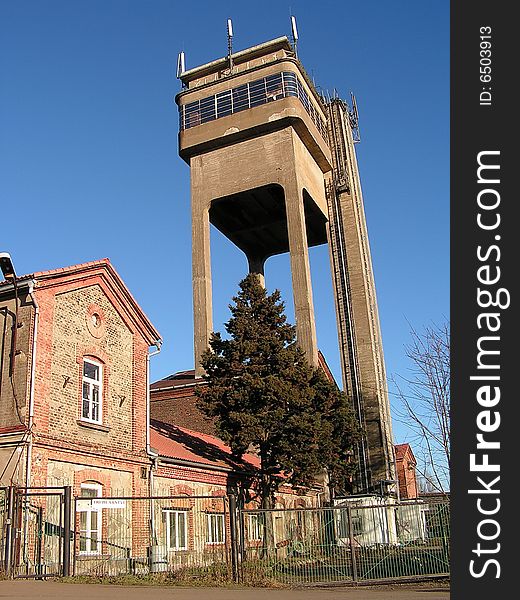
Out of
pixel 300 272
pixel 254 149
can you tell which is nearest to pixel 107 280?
pixel 300 272

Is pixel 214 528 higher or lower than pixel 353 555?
higher

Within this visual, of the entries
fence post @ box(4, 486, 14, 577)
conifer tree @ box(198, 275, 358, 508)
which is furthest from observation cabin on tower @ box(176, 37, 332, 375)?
fence post @ box(4, 486, 14, 577)

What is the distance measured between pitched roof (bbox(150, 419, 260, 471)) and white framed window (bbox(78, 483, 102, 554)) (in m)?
3.73

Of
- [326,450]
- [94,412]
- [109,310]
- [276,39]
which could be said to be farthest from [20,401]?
[276,39]

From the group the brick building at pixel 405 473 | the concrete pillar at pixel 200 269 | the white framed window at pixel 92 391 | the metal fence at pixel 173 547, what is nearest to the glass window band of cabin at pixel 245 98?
the concrete pillar at pixel 200 269

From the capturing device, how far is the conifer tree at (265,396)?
21516mm

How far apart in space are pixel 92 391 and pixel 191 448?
22.7ft

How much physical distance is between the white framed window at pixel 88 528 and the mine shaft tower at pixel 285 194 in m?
16.9

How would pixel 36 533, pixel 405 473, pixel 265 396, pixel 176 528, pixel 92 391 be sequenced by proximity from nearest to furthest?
pixel 36 533
pixel 92 391
pixel 176 528
pixel 265 396
pixel 405 473

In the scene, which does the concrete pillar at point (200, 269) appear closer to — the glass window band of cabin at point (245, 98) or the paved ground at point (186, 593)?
the glass window band of cabin at point (245, 98)

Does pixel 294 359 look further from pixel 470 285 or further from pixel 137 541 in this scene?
pixel 470 285

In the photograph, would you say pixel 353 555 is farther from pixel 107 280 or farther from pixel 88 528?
pixel 107 280

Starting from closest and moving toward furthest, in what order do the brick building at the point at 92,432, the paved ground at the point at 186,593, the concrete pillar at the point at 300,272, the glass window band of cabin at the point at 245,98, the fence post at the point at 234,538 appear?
the paved ground at the point at 186,593, the fence post at the point at 234,538, the brick building at the point at 92,432, the concrete pillar at the point at 300,272, the glass window band of cabin at the point at 245,98

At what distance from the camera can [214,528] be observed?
21031 mm
